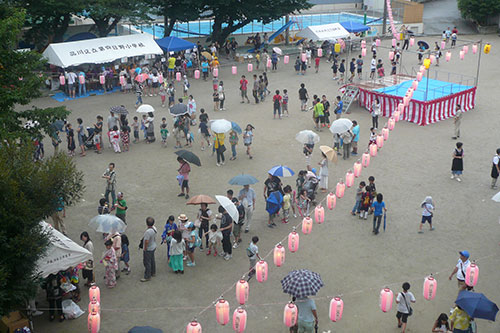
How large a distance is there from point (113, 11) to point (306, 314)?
2492 cm

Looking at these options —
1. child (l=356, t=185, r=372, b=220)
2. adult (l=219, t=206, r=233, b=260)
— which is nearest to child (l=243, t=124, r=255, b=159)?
child (l=356, t=185, r=372, b=220)

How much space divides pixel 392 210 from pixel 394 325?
17.6ft

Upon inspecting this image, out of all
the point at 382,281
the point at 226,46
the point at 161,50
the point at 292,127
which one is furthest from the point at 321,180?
the point at 226,46

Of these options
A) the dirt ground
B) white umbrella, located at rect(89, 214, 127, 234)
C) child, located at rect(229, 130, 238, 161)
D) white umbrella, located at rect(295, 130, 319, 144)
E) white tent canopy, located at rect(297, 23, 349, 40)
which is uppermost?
white tent canopy, located at rect(297, 23, 349, 40)

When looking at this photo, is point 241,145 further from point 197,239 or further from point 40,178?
point 40,178

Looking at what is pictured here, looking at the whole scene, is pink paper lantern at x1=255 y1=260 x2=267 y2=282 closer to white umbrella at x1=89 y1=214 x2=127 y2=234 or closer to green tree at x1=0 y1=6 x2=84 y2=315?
white umbrella at x1=89 y1=214 x2=127 y2=234

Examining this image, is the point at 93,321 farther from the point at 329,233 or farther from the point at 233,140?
the point at 233,140

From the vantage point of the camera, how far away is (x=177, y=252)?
12.9 meters

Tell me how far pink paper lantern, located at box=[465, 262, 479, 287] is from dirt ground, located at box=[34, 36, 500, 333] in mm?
806

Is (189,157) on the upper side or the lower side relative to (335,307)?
upper

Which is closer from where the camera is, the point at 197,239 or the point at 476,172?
the point at 197,239

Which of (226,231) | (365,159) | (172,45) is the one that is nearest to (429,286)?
(226,231)

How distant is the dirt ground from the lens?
1174cm

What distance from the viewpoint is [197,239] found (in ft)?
44.5
